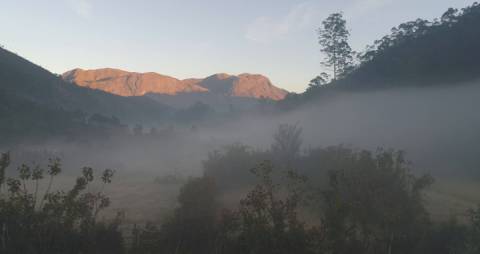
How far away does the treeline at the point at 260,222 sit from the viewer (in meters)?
9.62

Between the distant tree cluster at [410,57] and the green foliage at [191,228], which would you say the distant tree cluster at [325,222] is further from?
the distant tree cluster at [410,57]

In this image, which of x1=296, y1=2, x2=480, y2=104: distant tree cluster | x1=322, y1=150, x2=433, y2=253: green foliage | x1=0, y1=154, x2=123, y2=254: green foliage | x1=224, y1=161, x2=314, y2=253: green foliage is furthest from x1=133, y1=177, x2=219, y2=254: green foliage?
x1=296, y1=2, x2=480, y2=104: distant tree cluster

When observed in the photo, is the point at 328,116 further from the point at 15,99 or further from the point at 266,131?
the point at 15,99

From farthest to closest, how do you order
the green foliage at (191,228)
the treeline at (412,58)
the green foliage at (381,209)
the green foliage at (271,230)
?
the treeline at (412,58)
the green foliage at (381,209)
the green foliage at (191,228)
the green foliage at (271,230)

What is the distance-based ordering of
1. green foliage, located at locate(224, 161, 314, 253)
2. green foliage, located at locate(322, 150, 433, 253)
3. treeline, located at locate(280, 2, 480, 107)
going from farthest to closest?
treeline, located at locate(280, 2, 480, 107), green foliage, located at locate(322, 150, 433, 253), green foliage, located at locate(224, 161, 314, 253)

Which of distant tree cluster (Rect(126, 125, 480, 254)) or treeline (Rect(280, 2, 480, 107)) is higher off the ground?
treeline (Rect(280, 2, 480, 107))

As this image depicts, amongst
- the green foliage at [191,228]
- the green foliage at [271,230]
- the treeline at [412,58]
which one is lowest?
the green foliage at [191,228]

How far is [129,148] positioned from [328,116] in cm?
2924

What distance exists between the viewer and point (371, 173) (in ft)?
51.8

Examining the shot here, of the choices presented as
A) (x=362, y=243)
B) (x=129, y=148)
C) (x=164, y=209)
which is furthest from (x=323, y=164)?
(x=129, y=148)

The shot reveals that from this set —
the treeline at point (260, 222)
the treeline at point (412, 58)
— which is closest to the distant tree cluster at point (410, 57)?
the treeline at point (412, 58)

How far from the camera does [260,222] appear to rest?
9516mm

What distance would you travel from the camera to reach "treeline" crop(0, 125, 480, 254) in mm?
9617

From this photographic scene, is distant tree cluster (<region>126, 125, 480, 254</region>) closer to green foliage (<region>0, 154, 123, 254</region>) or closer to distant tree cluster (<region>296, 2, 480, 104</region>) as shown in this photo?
green foliage (<region>0, 154, 123, 254</region>)
